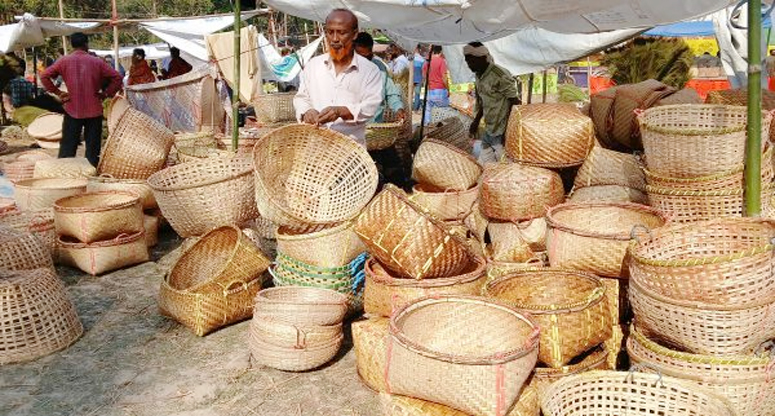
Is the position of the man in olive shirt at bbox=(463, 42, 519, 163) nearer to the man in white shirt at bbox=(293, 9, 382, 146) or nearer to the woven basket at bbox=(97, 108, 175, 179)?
the man in white shirt at bbox=(293, 9, 382, 146)

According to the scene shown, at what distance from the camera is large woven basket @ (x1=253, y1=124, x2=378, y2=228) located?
163 inches

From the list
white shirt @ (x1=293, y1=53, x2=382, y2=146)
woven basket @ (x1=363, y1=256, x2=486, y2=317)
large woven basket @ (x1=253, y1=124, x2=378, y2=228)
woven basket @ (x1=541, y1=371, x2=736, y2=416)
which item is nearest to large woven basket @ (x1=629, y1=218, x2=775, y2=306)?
woven basket @ (x1=541, y1=371, x2=736, y2=416)

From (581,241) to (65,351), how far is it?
2.85 meters

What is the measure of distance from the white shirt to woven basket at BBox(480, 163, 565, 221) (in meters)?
0.96

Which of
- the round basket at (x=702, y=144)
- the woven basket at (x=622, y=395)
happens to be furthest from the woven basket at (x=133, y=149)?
→ the woven basket at (x=622, y=395)

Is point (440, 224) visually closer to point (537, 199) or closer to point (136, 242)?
point (537, 199)

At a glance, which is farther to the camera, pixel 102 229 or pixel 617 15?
pixel 102 229

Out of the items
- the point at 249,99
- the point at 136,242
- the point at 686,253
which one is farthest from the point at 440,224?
the point at 249,99

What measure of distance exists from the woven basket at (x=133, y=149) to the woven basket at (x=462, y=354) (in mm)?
3536

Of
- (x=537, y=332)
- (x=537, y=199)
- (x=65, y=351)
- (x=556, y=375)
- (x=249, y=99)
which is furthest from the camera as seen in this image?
(x=249, y=99)

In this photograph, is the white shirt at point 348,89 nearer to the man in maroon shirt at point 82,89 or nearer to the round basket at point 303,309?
the round basket at point 303,309

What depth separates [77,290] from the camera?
15.7ft

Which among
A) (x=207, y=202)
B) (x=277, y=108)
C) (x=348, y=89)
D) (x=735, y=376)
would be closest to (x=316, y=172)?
(x=348, y=89)

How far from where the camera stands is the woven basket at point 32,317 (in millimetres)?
3615
